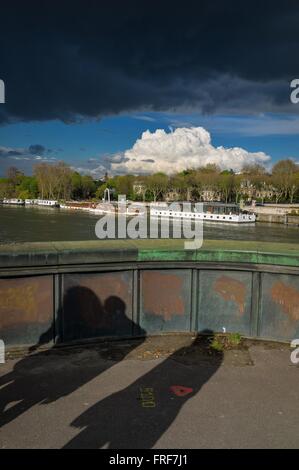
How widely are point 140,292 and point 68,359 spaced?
1221 millimetres

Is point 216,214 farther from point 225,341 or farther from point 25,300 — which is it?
point 25,300

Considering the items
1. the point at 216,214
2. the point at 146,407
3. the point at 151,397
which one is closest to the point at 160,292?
the point at 151,397

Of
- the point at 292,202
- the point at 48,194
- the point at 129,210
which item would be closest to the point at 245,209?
the point at 292,202

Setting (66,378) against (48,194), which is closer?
(66,378)

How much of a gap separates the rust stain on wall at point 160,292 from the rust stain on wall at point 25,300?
121 centimetres

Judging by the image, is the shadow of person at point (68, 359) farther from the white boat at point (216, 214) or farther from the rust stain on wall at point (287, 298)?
the white boat at point (216, 214)

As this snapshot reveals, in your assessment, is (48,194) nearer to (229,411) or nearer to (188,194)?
(188,194)

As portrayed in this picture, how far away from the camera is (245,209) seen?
97.6 meters

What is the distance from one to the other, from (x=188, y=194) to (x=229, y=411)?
131 meters

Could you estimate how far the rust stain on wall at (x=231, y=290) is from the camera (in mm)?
5734

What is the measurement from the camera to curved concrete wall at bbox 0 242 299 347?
518 cm

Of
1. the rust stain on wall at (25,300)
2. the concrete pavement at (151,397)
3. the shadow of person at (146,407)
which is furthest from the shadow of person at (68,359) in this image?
the shadow of person at (146,407)
